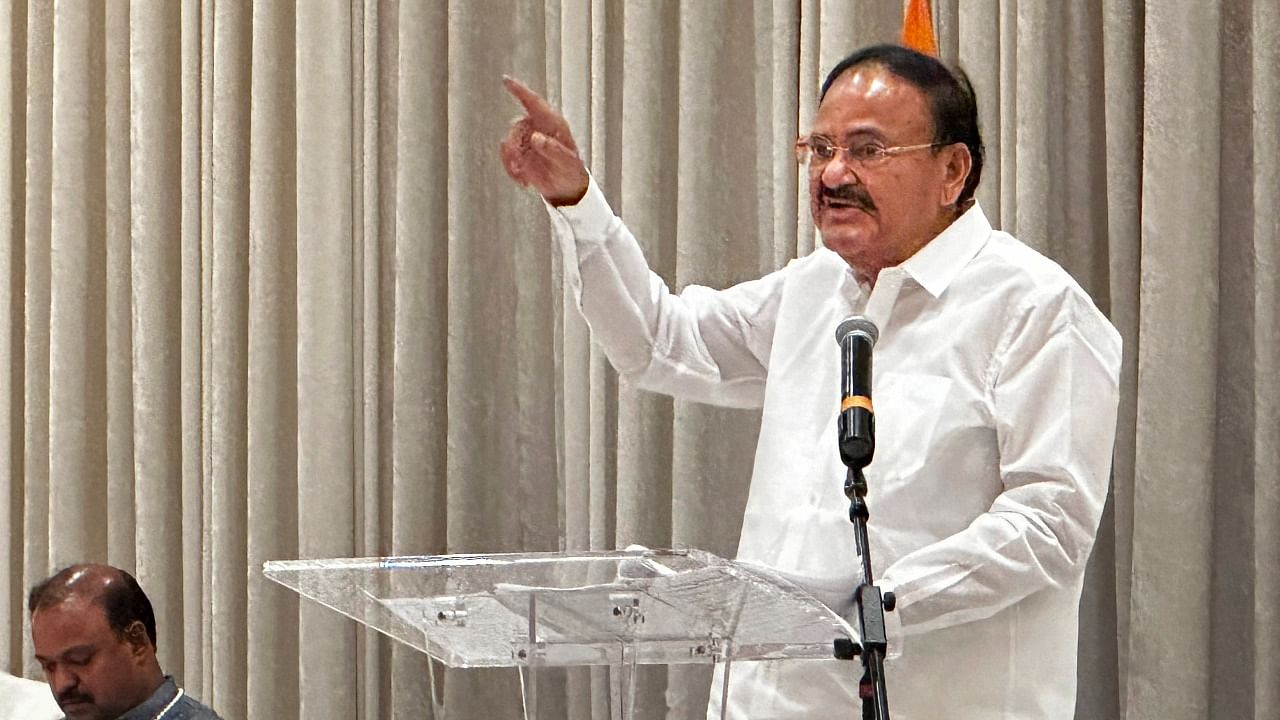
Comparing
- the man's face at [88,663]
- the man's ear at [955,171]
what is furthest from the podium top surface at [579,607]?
the man's face at [88,663]

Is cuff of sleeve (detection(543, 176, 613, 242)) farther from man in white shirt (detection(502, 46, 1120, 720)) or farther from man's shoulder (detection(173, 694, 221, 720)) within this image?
man's shoulder (detection(173, 694, 221, 720))

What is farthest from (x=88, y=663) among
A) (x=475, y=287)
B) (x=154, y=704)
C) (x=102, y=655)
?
(x=475, y=287)

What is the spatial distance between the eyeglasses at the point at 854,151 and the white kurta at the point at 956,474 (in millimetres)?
148

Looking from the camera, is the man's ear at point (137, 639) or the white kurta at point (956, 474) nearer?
the white kurta at point (956, 474)

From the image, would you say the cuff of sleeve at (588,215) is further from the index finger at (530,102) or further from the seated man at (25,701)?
the seated man at (25,701)

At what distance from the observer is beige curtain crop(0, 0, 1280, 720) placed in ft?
10.5

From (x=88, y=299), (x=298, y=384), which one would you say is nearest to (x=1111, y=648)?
(x=298, y=384)

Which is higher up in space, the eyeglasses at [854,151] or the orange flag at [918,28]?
the orange flag at [918,28]

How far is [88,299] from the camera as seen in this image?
4516mm

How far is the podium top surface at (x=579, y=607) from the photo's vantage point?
5.98 feet

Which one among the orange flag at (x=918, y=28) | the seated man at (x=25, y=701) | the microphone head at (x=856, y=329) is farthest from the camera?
the seated man at (x=25, y=701)

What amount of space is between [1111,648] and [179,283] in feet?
8.24

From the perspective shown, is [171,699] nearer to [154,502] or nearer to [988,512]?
[154,502]

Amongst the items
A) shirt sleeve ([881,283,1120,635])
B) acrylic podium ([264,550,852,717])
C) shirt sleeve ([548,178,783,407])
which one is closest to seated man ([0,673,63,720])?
shirt sleeve ([548,178,783,407])
